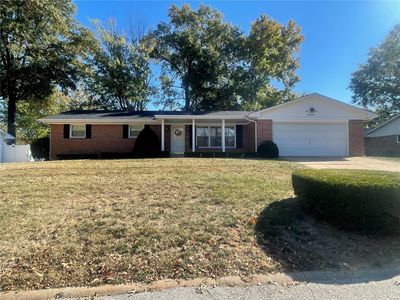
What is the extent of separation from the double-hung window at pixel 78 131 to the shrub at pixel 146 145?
4047mm

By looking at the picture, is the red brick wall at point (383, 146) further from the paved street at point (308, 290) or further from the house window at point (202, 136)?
the paved street at point (308, 290)

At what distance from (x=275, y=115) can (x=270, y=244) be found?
15.0 metres

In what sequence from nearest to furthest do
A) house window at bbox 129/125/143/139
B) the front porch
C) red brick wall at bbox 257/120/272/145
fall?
1. red brick wall at bbox 257/120/272/145
2. house window at bbox 129/125/143/139
3. the front porch

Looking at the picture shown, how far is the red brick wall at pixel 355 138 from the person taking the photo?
765 inches

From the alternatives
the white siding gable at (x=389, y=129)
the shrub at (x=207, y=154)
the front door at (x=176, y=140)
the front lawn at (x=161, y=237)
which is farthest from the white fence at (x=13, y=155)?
the white siding gable at (x=389, y=129)

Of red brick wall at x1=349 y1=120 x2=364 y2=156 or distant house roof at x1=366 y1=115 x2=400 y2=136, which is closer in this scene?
red brick wall at x1=349 y1=120 x2=364 y2=156

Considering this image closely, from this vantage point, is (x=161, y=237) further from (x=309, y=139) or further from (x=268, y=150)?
(x=309, y=139)

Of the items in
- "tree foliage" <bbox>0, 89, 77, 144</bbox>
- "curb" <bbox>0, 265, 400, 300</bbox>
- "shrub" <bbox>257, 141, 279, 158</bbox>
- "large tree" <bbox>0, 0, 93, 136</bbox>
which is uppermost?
"large tree" <bbox>0, 0, 93, 136</bbox>

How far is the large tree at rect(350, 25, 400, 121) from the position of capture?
37812 mm

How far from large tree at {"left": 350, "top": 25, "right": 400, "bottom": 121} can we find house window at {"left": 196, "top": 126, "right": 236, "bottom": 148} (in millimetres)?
26708

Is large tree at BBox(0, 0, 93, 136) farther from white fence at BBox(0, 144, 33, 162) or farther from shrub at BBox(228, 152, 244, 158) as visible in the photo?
shrub at BBox(228, 152, 244, 158)

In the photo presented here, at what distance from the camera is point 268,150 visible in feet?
59.5

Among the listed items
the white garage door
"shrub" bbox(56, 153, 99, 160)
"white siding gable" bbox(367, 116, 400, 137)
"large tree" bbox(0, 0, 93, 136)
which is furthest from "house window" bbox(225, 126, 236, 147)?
"white siding gable" bbox(367, 116, 400, 137)

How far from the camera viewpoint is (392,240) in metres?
5.16
